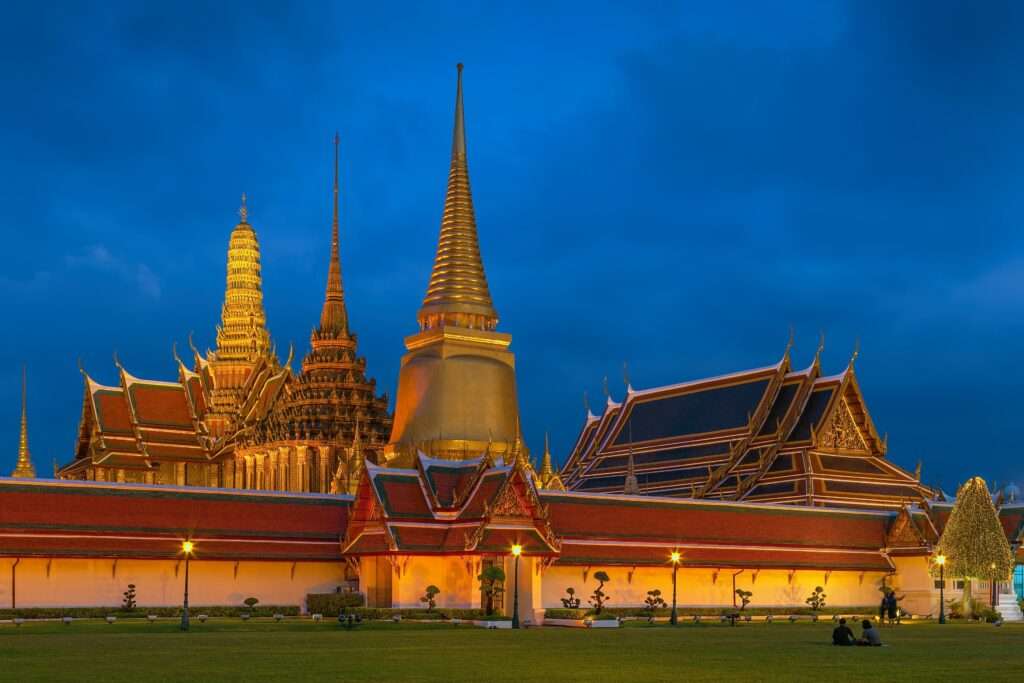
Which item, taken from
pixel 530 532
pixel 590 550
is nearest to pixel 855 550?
pixel 590 550

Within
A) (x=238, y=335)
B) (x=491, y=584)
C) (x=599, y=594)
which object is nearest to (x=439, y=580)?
(x=491, y=584)

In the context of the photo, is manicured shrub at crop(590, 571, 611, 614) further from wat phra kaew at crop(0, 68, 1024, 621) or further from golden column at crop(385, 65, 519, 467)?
golden column at crop(385, 65, 519, 467)

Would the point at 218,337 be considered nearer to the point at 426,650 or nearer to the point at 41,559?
the point at 41,559

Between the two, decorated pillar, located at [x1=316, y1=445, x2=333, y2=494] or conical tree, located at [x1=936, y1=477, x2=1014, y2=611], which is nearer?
conical tree, located at [x1=936, y1=477, x2=1014, y2=611]

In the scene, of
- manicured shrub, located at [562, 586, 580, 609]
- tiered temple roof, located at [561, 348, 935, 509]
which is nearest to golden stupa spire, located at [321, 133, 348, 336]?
tiered temple roof, located at [561, 348, 935, 509]

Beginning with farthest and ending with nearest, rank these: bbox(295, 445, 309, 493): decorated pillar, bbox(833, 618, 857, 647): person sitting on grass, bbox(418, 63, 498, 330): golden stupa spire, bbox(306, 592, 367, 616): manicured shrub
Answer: bbox(295, 445, 309, 493): decorated pillar
bbox(418, 63, 498, 330): golden stupa spire
bbox(306, 592, 367, 616): manicured shrub
bbox(833, 618, 857, 647): person sitting on grass

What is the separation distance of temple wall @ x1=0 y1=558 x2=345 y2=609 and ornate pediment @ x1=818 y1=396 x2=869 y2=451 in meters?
24.2

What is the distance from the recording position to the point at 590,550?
155 feet

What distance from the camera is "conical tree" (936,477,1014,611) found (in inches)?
1859

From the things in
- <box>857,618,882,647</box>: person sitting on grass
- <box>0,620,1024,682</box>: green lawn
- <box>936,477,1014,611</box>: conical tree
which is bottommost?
<box>0,620,1024,682</box>: green lawn

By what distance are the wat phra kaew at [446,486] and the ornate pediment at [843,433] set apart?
13 cm

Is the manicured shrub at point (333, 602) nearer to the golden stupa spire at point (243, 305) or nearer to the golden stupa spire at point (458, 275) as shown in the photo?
the golden stupa spire at point (458, 275)

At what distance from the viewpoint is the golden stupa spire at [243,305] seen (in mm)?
87812

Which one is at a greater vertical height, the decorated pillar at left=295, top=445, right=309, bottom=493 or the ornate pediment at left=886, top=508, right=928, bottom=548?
the decorated pillar at left=295, top=445, right=309, bottom=493
